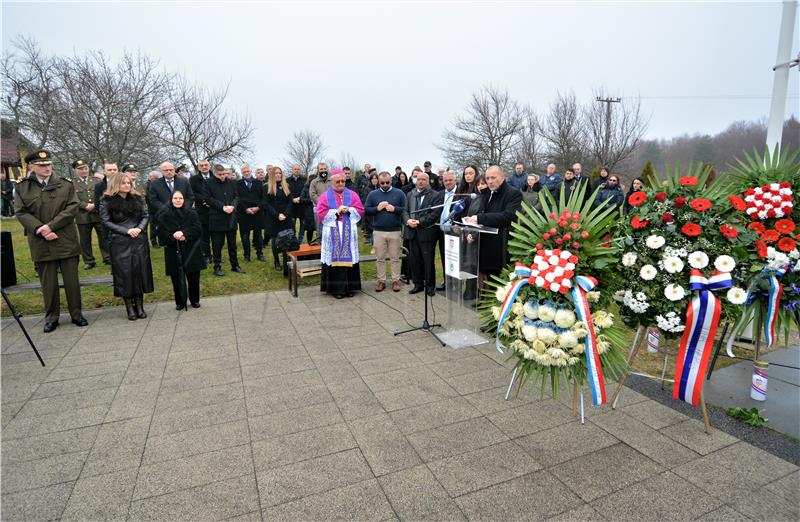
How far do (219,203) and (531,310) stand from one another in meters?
7.54

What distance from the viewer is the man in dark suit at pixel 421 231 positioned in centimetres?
709

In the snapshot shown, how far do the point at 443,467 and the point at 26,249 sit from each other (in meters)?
14.4

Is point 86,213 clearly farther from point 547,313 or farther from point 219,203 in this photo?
point 547,313

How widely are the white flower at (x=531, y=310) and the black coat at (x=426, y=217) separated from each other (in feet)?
11.5

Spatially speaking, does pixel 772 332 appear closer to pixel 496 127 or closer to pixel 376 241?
pixel 376 241

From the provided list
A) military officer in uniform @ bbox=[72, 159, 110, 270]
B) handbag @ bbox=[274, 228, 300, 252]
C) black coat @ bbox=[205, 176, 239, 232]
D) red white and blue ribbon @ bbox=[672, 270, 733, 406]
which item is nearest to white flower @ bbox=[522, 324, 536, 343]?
red white and blue ribbon @ bbox=[672, 270, 733, 406]

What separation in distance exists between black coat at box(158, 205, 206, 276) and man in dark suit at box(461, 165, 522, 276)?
4256 mm

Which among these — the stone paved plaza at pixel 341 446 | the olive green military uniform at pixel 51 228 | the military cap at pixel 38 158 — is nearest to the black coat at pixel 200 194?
the olive green military uniform at pixel 51 228

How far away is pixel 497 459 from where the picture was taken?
304cm

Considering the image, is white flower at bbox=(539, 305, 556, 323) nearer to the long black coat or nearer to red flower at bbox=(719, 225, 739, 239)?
red flower at bbox=(719, 225, 739, 239)

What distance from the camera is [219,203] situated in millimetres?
8984

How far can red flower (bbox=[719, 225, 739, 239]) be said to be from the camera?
3.18 metres

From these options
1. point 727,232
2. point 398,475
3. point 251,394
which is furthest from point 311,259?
point 727,232

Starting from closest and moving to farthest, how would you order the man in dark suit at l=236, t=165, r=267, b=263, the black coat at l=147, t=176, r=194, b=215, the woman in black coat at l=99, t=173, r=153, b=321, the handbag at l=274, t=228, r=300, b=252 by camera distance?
the woman in black coat at l=99, t=173, r=153, b=321 < the black coat at l=147, t=176, r=194, b=215 < the handbag at l=274, t=228, r=300, b=252 < the man in dark suit at l=236, t=165, r=267, b=263
